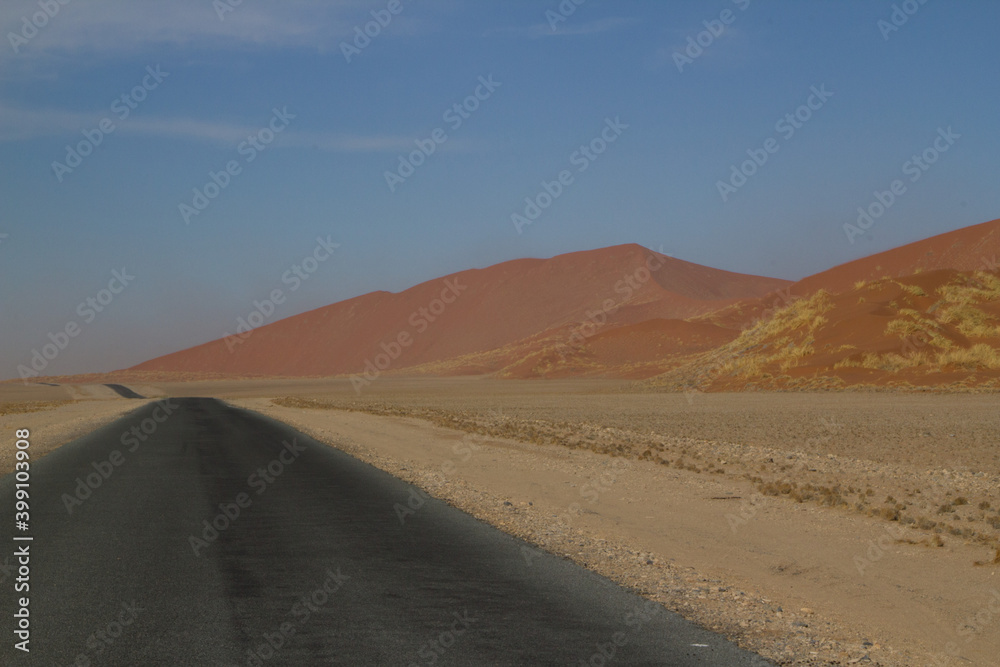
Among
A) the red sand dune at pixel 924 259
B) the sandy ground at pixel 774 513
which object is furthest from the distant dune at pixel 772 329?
the sandy ground at pixel 774 513

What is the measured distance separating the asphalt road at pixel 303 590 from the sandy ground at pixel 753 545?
0.72 meters

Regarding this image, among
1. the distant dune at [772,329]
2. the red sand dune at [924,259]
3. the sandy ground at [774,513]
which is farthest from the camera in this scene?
the red sand dune at [924,259]

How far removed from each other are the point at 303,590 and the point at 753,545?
19.8ft

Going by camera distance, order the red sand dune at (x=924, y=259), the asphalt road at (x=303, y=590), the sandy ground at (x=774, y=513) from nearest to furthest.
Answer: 1. the asphalt road at (x=303, y=590)
2. the sandy ground at (x=774, y=513)
3. the red sand dune at (x=924, y=259)

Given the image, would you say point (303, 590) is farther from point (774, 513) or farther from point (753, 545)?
point (774, 513)

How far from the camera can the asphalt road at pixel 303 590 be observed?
6172mm

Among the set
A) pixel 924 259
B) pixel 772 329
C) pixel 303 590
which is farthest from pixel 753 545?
pixel 924 259

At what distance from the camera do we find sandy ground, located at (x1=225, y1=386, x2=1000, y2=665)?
7.05 metres

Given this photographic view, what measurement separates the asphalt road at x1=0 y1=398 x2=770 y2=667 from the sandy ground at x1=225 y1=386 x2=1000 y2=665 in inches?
28.3

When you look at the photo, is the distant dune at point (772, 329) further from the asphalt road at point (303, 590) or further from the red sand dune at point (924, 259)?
the asphalt road at point (303, 590)

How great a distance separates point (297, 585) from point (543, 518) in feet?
17.6

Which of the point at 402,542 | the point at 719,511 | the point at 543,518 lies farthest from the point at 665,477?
the point at 402,542

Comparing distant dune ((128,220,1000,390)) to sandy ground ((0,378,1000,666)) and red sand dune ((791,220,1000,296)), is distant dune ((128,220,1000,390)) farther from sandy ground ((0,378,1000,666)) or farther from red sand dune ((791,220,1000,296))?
sandy ground ((0,378,1000,666))

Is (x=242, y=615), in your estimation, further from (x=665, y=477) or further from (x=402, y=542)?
(x=665, y=477)
